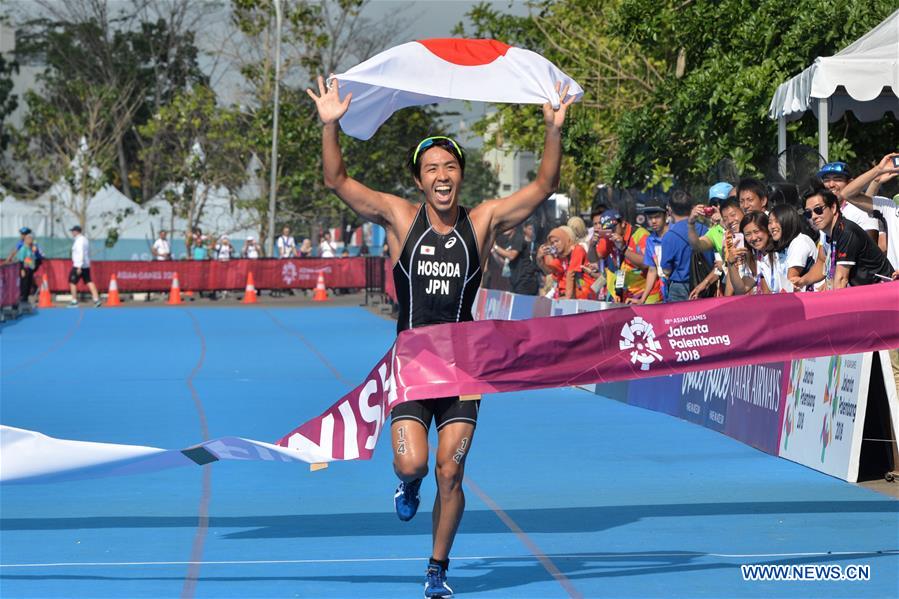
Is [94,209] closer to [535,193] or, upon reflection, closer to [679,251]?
[679,251]

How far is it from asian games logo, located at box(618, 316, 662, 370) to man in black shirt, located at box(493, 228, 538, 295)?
14657 millimetres

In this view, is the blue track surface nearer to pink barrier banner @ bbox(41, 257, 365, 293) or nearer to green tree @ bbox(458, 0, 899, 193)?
green tree @ bbox(458, 0, 899, 193)

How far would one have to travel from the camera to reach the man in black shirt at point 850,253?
9734mm

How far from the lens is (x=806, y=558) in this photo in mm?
7328

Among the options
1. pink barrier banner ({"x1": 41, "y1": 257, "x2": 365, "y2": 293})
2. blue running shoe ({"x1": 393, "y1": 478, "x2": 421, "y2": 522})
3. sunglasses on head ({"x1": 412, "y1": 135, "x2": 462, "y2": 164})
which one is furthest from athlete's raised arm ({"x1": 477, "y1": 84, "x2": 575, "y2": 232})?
pink barrier banner ({"x1": 41, "y1": 257, "x2": 365, "y2": 293})

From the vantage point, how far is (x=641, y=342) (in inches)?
301

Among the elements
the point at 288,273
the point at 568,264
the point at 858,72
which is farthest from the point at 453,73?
the point at 288,273

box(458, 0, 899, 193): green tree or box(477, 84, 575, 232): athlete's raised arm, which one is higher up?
box(458, 0, 899, 193): green tree

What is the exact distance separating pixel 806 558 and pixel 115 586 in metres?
3.52

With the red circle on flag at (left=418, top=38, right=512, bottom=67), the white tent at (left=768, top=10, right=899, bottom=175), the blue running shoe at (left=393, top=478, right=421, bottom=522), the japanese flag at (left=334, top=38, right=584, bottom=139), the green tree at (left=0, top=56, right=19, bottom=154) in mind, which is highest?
the green tree at (left=0, top=56, right=19, bottom=154)

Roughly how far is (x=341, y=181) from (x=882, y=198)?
5423 mm

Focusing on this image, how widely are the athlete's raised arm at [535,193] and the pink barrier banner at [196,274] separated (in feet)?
120

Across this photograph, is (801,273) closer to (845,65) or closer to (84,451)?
(845,65)

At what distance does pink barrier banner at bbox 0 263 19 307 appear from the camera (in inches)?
1230
